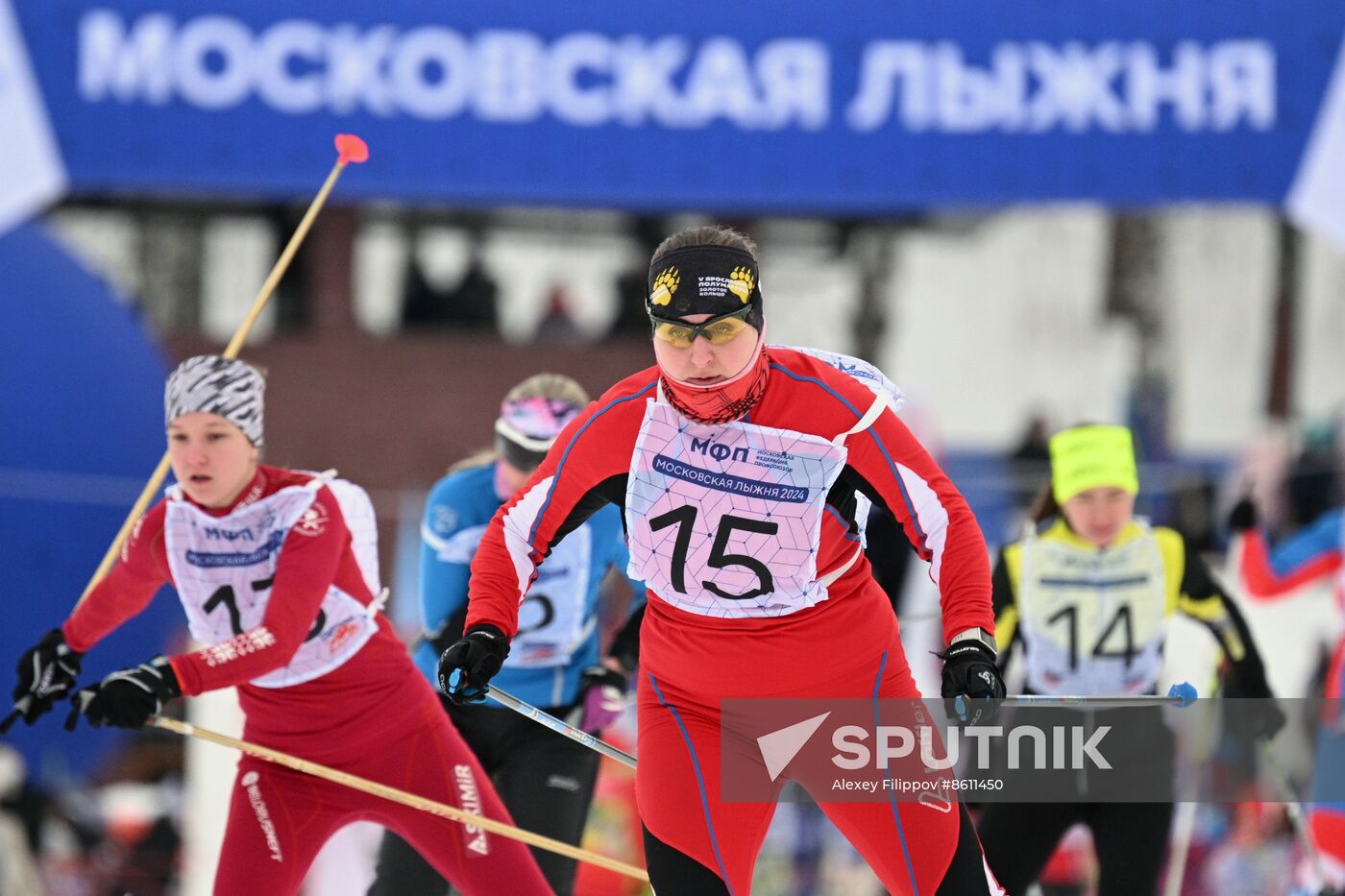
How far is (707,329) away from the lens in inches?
143

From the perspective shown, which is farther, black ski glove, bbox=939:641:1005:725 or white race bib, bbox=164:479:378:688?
white race bib, bbox=164:479:378:688

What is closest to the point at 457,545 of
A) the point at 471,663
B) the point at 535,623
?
the point at 535,623

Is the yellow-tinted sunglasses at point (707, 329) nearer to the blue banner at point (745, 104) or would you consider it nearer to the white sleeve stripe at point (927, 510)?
the white sleeve stripe at point (927, 510)

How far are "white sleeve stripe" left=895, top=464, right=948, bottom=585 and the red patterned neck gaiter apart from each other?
1.12 feet

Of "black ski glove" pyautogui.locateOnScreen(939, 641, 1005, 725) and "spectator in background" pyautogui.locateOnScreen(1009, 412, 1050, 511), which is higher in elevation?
"black ski glove" pyautogui.locateOnScreen(939, 641, 1005, 725)

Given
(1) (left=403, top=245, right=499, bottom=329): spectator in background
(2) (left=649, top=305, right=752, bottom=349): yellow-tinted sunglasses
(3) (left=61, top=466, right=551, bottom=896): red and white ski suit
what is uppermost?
(2) (left=649, top=305, right=752, bottom=349): yellow-tinted sunglasses

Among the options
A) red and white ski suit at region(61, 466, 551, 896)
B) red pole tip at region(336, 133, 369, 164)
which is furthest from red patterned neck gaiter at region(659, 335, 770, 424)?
red pole tip at region(336, 133, 369, 164)

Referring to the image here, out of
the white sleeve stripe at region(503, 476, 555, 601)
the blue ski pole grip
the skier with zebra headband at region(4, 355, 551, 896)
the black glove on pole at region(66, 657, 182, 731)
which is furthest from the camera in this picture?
the skier with zebra headband at region(4, 355, 551, 896)

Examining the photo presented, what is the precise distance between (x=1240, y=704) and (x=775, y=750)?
2.41m

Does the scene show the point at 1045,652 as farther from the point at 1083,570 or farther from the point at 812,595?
the point at 812,595

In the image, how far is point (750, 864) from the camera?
3.86 metres

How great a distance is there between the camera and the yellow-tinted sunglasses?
143 inches

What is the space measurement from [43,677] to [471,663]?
143 centimetres

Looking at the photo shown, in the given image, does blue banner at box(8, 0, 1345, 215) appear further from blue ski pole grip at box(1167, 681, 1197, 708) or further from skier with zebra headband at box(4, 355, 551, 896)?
blue ski pole grip at box(1167, 681, 1197, 708)
